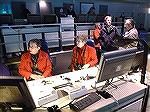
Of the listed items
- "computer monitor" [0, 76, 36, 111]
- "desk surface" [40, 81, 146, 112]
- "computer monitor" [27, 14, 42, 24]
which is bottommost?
"desk surface" [40, 81, 146, 112]

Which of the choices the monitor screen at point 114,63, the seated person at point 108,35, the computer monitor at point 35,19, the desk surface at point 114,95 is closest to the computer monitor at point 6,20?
the computer monitor at point 35,19

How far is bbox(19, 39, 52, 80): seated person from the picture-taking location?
2.49 m

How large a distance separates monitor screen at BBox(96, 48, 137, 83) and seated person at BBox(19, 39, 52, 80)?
1.05 metres

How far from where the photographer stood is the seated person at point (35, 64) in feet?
8.16

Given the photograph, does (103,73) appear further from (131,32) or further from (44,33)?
(44,33)

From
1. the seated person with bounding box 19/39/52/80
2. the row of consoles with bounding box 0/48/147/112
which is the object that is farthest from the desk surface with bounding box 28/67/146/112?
the seated person with bounding box 19/39/52/80

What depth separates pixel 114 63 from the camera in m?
1.71

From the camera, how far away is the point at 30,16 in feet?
19.5

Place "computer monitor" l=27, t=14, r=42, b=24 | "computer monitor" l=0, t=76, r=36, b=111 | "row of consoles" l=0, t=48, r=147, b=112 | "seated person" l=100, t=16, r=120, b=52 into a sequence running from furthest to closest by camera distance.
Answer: "computer monitor" l=27, t=14, r=42, b=24 < "seated person" l=100, t=16, r=120, b=52 < "row of consoles" l=0, t=48, r=147, b=112 < "computer monitor" l=0, t=76, r=36, b=111

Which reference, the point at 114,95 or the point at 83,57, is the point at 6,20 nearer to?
the point at 83,57

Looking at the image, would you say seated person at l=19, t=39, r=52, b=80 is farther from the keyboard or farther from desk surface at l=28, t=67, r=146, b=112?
the keyboard

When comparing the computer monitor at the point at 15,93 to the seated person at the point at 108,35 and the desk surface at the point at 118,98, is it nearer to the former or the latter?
the desk surface at the point at 118,98

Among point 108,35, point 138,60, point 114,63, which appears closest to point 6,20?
point 108,35

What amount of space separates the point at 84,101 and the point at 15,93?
1.89 ft
